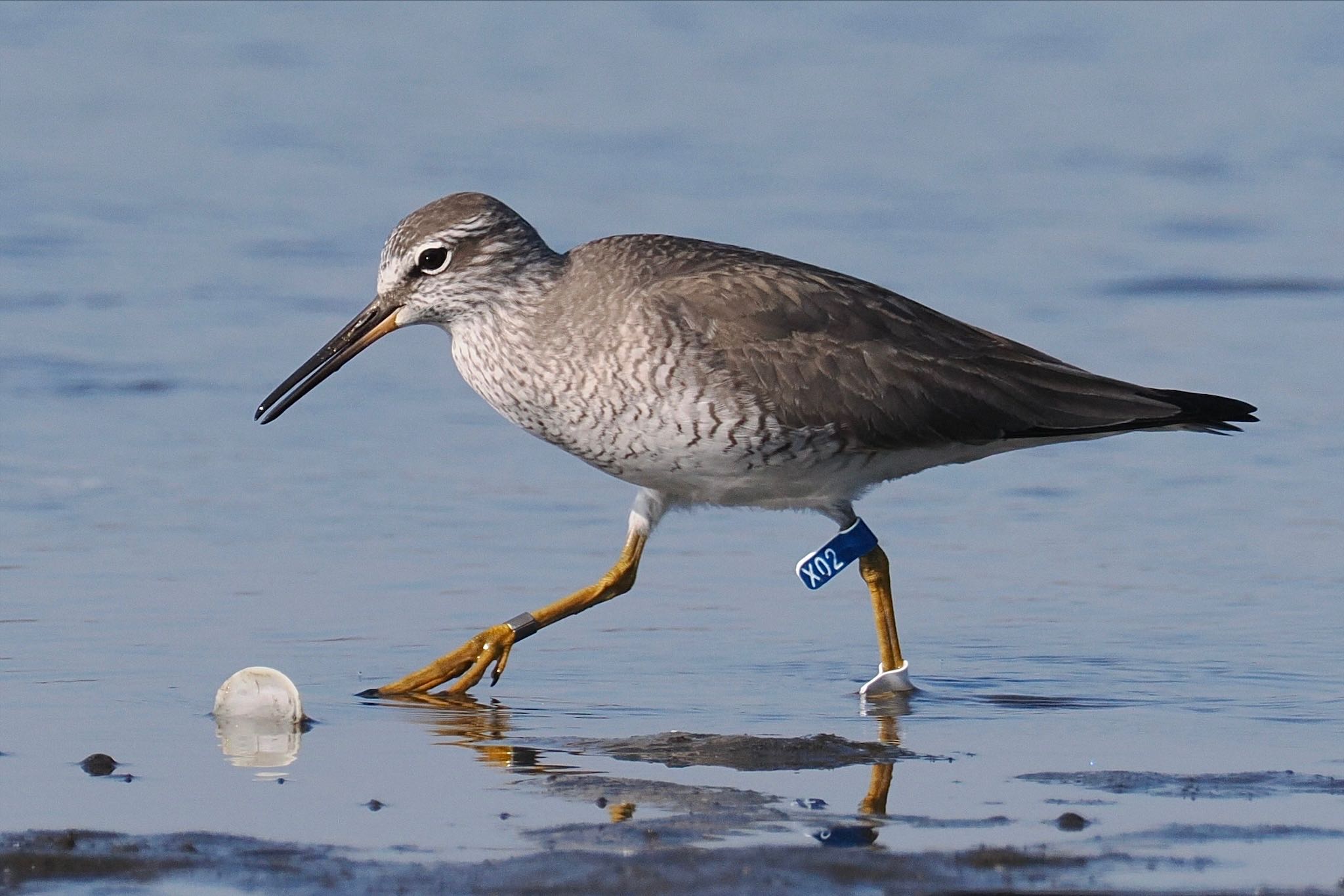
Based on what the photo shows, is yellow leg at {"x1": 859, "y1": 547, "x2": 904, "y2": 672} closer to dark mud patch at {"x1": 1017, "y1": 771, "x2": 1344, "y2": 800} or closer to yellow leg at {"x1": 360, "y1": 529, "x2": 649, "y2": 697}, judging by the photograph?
yellow leg at {"x1": 360, "y1": 529, "x2": 649, "y2": 697}

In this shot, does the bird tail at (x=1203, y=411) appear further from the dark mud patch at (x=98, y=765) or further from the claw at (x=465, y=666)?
the dark mud patch at (x=98, y=765)

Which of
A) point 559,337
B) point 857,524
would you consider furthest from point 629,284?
point 857,524

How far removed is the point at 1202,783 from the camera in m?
7.66

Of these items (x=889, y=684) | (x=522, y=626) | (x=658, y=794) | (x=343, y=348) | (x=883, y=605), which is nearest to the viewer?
(x=658, y=794)

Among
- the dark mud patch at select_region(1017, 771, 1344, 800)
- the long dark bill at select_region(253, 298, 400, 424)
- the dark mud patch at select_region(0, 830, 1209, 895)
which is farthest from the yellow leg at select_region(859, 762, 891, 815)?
the long dark bill at select_region(253, 298, 400, 424)

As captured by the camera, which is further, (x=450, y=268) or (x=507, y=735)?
(x=450, y=268)

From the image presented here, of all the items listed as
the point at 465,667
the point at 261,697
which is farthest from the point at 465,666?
Result: the point at 261,697

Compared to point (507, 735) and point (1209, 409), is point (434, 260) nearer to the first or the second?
point (507, 735)

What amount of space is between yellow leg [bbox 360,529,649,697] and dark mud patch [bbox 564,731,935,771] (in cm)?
103

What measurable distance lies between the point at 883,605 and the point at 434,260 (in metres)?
2.30

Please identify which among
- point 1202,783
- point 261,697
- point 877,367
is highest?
point 877,367

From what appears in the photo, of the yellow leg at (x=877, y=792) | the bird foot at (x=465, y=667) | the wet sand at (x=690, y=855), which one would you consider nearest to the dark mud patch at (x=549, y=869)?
the wet sand at (x=690, y=855)

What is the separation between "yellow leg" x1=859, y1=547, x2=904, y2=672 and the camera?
9570 millimetres

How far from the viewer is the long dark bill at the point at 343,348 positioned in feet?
32.2
